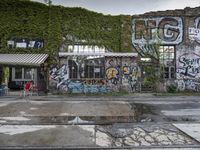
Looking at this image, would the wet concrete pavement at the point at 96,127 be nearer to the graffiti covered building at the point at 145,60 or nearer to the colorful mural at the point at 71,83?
the colorful mural at the point at 71,83

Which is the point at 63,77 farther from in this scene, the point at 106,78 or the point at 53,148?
the point at 53,148

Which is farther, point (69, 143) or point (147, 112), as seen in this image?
point (147, 112)

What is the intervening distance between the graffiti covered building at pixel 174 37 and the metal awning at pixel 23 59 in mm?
8614

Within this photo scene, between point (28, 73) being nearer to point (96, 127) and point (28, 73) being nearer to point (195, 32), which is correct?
point (195, 32)

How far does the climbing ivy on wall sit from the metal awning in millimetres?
943

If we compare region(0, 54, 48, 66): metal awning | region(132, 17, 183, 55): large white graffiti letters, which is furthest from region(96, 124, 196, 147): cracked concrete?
region(132, 17, 183, 55): large white graffiti letters

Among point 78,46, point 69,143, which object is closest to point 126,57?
point 78,46

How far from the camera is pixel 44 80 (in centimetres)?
3036

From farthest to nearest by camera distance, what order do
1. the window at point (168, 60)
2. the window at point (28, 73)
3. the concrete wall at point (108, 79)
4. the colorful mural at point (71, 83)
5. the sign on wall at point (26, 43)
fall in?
the window at point (28, 73) → the window at point (168, 60) → the sign on wall at point (26, 43) → the concrete wall at point (108, 79) → the colorful mural at point (71, 83)

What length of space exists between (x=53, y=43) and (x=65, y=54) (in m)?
1.77

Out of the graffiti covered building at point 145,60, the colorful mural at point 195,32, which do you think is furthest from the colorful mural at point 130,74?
the colorful mural at point 195,32

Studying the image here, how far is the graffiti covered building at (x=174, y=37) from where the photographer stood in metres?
31.3

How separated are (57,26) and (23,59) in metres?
4.86

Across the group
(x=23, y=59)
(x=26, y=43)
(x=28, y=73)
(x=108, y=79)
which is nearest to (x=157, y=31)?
(x=108, y=79)
